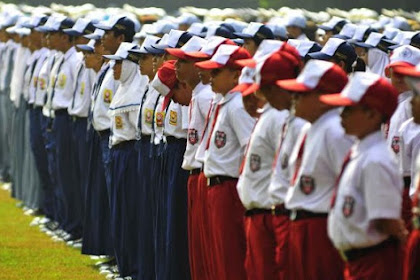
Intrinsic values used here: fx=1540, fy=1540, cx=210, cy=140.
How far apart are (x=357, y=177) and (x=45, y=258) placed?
8.56 metres

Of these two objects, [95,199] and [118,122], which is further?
[95,199]

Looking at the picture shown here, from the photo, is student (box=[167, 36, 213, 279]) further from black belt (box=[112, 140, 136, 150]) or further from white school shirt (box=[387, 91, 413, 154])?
black belt (box=[112, 140, 136, 150])

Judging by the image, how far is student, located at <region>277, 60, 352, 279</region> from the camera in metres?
8.94

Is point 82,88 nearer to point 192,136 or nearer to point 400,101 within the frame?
point 192,136

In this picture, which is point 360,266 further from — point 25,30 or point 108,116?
point 25,30

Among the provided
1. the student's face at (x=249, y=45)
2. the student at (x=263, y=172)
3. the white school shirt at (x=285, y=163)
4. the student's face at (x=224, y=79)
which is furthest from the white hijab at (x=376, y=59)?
the white school shirt at (x=285, y=163)

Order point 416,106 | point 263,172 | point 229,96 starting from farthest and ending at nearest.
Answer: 1. point 229,96
2. point 263,172
3. point 416,106

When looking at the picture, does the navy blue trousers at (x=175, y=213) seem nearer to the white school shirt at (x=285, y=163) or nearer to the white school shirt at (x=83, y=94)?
the white school shirt at (x=285, y=163)

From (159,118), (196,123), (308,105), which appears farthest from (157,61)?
(308,105)

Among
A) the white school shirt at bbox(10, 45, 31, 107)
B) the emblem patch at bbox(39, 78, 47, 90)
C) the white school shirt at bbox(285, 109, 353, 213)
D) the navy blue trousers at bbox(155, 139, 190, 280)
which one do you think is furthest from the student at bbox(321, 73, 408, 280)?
the white school shirt at bbox(10, 45, 31, 107)

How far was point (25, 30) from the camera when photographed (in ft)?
72.9

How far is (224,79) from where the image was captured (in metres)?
11.1

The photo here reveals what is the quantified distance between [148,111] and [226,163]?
286 centimetres

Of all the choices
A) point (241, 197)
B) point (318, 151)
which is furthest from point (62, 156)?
point (318, 151)
